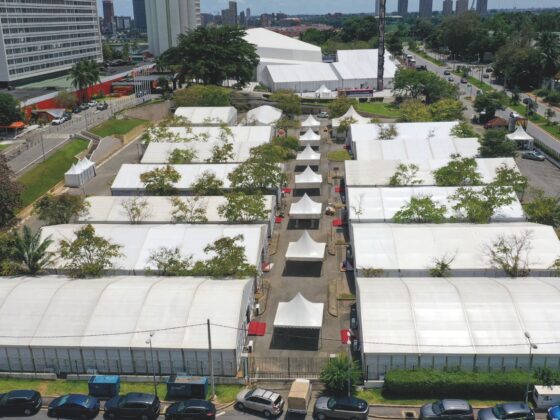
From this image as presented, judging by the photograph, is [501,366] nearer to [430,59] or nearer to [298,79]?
[298,79]

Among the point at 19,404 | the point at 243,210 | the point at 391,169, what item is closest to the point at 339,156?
the point at 391,169

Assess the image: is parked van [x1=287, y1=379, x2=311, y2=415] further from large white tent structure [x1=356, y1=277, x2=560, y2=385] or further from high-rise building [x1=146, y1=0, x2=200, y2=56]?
high-rise building [x1=146, y1=0, x2=200, y2=56]

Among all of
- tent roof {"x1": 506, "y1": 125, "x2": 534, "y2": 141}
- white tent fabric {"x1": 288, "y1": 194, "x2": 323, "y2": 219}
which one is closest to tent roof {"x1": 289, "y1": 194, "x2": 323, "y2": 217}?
white tent fabric {"x1": 288, "y1": 194, "x2": 323, "y2": 219}

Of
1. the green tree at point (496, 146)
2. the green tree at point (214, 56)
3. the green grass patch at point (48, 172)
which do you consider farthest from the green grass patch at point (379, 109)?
the green grass patch at point (48, 172)

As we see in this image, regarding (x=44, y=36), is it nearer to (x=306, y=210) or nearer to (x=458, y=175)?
(x=306, y=210)

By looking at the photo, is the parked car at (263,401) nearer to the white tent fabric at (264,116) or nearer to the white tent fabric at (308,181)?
the white tent fabric at (308,181)

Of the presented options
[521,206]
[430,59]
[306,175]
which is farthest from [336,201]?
[430,59]
